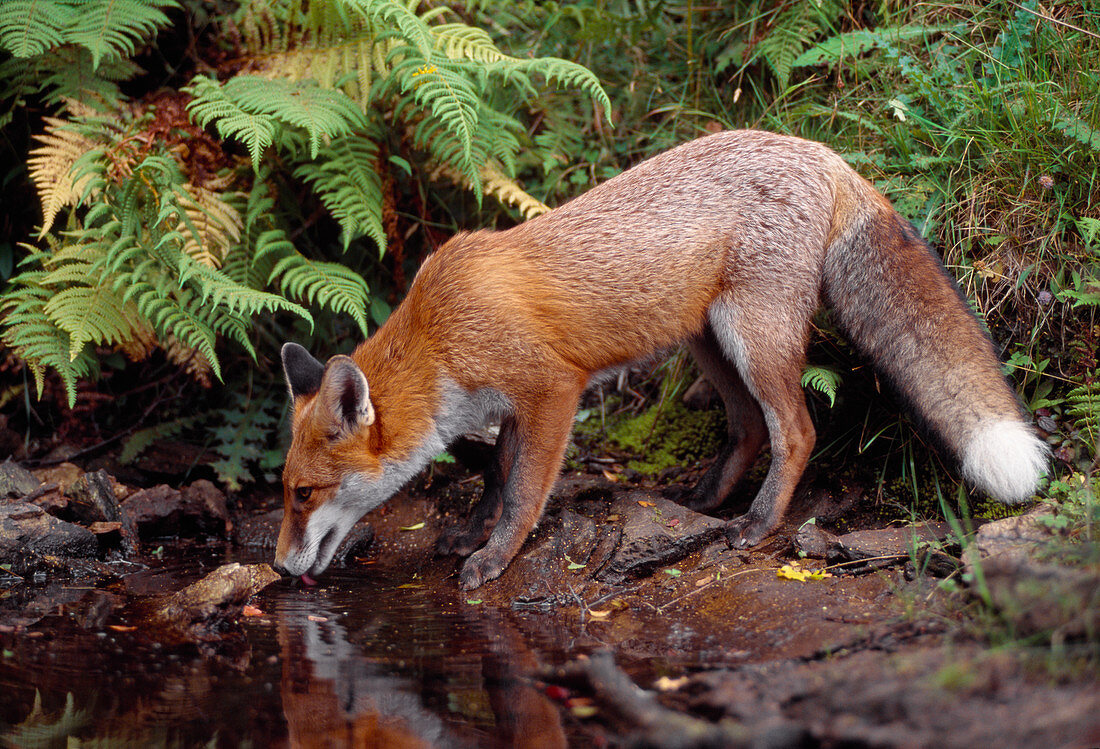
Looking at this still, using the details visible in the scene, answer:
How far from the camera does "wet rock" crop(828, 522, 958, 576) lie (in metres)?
3.78

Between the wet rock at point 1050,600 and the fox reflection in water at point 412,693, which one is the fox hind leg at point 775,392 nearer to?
the fox reflection in water at point 412,693

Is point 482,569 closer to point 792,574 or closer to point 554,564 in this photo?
point 554,564

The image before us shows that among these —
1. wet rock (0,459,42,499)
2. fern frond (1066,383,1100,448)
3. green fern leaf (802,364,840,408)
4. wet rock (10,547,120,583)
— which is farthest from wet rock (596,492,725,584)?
wet rock (0,459,42,499)

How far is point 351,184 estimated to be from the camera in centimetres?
550

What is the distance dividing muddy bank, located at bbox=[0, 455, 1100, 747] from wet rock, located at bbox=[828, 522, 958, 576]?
0.01m

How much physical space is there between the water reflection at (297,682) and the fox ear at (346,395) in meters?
0.97

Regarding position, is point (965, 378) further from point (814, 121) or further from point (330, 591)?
point (330, 591)

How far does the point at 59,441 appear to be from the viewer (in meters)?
6.18

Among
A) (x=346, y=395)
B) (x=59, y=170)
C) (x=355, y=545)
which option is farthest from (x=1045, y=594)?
(x=59, y=170)

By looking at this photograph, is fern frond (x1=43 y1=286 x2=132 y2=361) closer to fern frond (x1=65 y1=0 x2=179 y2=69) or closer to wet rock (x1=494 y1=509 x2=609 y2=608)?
fern frond (x1=65 y1=0 x2=179 y2=69)

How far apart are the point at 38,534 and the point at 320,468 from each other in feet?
5.95

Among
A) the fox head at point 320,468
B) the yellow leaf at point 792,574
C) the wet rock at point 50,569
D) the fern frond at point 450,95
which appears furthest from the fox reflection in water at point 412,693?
the fern frond at point 450,95

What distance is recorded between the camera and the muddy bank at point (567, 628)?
87.2 inches

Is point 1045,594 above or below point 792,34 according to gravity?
below
